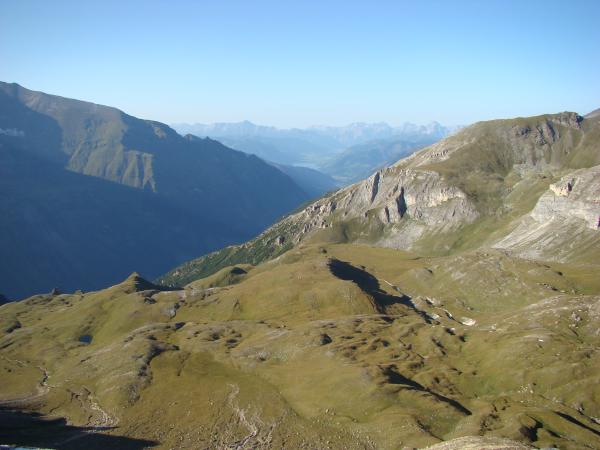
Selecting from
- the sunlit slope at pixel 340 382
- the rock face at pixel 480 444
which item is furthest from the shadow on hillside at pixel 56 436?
the rock face at pixel 480 444

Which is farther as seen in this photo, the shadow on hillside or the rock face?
the shadow on hillside

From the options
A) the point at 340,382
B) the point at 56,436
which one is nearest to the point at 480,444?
the point at 340,382

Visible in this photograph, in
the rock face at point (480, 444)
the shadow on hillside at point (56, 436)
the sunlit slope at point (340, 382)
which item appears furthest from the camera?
the sunlit slope at point (340, 382)

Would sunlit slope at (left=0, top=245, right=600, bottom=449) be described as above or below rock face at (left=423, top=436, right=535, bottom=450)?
below

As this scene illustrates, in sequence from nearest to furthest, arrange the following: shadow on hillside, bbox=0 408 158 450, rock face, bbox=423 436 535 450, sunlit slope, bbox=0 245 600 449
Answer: rock face, bbox=423 436 535 450 → shadow on hillside, bbox=0 408 158 450 → sunlit slope, bbox=0 245 600 449

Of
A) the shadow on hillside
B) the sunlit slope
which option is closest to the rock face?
the sunlit slope

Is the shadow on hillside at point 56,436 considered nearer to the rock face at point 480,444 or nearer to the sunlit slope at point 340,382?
the sunlit slope at point 340,382

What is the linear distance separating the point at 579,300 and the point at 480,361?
4824 centimetres

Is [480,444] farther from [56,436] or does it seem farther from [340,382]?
[56,436]

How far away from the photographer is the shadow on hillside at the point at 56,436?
103188mm

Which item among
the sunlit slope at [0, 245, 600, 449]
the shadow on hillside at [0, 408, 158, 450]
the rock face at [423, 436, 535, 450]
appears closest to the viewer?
the rock face at [423, 436, 535, 450]

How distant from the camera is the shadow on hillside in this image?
4063 inches

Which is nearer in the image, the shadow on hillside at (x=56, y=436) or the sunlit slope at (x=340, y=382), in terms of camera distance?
the shadow on hillside at (x=56, y=436)

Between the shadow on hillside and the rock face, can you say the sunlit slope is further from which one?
the rock face
